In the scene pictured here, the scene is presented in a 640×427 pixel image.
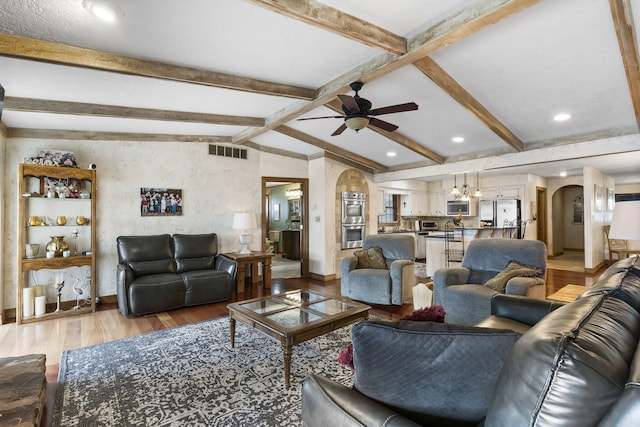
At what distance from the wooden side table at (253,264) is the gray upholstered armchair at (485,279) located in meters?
2.87

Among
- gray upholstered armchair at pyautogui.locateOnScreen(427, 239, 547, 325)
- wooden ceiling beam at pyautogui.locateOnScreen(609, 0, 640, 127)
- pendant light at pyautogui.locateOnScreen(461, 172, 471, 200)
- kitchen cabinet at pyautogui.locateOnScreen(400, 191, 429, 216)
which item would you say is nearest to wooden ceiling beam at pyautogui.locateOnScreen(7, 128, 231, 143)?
gray upholstered armchair at pyautogui.locateOnScreen(427, 239, 547, 325)

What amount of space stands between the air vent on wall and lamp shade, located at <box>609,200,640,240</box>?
16.9ft

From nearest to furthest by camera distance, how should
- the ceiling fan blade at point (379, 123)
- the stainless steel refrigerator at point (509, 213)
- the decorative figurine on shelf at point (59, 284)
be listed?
1. the ceiling fan blade at point (379, 123)
2. the decorative figurine on shelf at point (59, 284)
3. the stainless steel refrigerator at point (509, 213)

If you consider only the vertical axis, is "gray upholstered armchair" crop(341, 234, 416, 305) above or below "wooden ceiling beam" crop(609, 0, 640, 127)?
below

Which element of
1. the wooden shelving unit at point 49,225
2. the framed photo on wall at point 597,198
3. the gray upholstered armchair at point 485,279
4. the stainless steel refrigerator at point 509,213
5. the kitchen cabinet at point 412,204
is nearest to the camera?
the gray upholstered armchair at point 485,279

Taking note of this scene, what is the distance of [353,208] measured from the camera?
6840mm

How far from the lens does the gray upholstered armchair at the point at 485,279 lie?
3133 millimetres

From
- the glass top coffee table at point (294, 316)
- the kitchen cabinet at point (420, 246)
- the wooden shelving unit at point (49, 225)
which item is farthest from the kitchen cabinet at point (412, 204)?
the wooden shelving unit at point (49, 225)

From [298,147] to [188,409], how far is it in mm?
4840

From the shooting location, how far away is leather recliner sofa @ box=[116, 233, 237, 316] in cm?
393

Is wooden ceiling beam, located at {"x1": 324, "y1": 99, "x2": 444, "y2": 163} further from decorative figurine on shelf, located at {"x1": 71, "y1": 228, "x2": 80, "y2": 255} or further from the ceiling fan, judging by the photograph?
decorative figurine on shelf, located at {"x1": 71, "y1": 228, "x2": 80, "y2": 255}

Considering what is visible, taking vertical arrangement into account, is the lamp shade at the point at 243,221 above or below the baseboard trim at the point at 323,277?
above

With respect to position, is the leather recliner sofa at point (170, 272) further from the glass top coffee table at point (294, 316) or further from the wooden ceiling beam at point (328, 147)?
the wooden ceiling beam at point (328, 147)

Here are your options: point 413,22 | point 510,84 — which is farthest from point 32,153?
point 510,84
